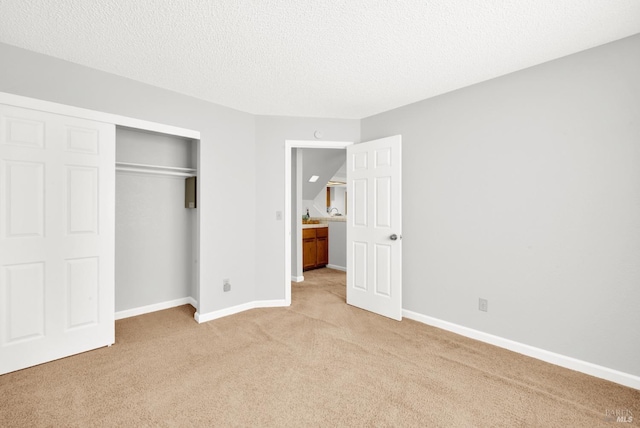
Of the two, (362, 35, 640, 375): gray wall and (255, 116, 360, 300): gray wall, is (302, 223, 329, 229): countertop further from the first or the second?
(362, 35, 640, 375): gray wall

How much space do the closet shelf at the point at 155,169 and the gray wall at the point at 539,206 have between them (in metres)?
2.71

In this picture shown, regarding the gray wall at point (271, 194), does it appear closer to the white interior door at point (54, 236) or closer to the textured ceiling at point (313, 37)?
the textured ceiling at point (313, 37)

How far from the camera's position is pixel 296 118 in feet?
12.2

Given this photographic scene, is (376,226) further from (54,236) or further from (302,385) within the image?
(54,236)

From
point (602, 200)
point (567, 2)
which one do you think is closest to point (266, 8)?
point (567, 2)

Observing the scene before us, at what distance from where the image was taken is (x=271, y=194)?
3.69 meters

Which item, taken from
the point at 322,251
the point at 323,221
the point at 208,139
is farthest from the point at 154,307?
the point at 323,221

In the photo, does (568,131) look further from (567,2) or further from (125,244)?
(125,244)

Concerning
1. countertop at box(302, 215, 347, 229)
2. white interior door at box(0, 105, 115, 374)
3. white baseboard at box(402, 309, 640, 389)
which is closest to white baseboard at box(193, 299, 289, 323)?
white interior door at box(0, 105, 115, 374)

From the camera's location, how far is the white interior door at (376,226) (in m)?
3.28

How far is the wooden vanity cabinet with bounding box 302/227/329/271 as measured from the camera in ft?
18.7

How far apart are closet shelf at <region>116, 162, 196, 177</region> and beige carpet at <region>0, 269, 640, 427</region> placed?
169 cm

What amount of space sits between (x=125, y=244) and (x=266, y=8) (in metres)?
2.89

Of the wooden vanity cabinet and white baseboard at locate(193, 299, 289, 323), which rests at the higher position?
the wooden vanity cabinet
